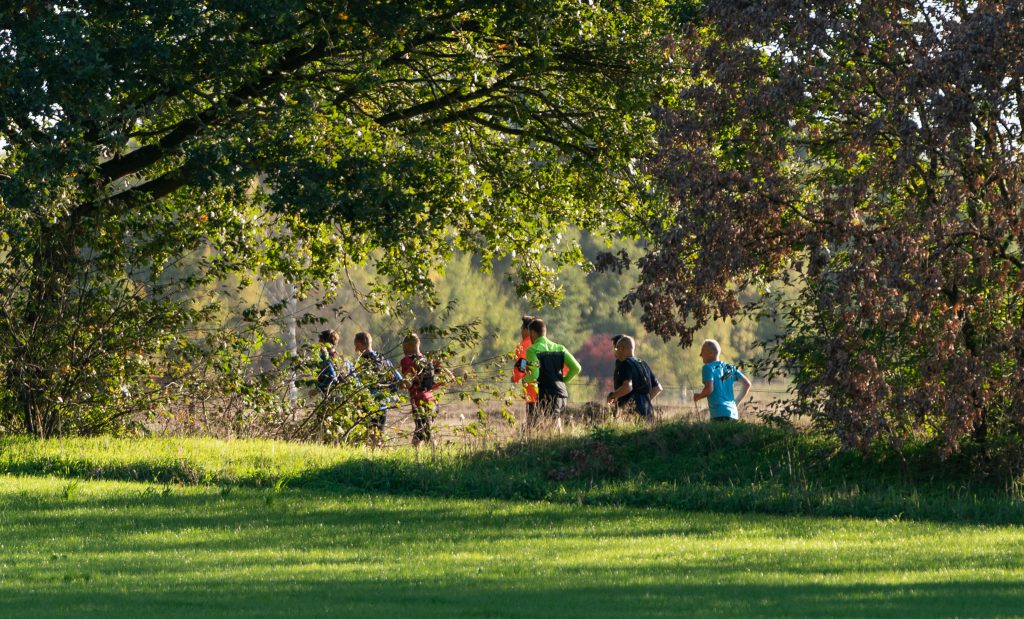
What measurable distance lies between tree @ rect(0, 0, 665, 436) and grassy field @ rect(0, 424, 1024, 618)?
1.82 metres

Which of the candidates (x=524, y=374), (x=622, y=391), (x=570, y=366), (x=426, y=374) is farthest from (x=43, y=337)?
(x=622, y=391)

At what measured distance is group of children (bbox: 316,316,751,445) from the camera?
18.0 metres

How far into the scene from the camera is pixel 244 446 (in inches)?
639

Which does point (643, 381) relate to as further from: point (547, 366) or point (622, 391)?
point (547, 366)

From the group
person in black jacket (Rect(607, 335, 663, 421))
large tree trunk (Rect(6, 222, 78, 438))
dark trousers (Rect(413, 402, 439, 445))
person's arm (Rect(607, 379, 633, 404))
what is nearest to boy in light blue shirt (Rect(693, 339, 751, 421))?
person in black jacket (Rect(607, 335, 663, 421))

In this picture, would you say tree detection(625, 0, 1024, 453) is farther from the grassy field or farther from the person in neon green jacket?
the person in neon green jacket

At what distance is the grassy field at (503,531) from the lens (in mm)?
8242

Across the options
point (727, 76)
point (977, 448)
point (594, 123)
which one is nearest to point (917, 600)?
point (977, 448)

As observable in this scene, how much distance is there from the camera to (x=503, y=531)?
37.3 ft

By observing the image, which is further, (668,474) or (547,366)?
(547,366)

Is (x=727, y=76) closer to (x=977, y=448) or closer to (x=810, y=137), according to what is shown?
(x=810, y=137)

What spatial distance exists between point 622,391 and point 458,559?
823 cm

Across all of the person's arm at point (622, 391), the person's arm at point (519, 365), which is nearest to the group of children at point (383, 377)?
the person's arm at point (519, 365)

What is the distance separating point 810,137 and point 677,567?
598cm
